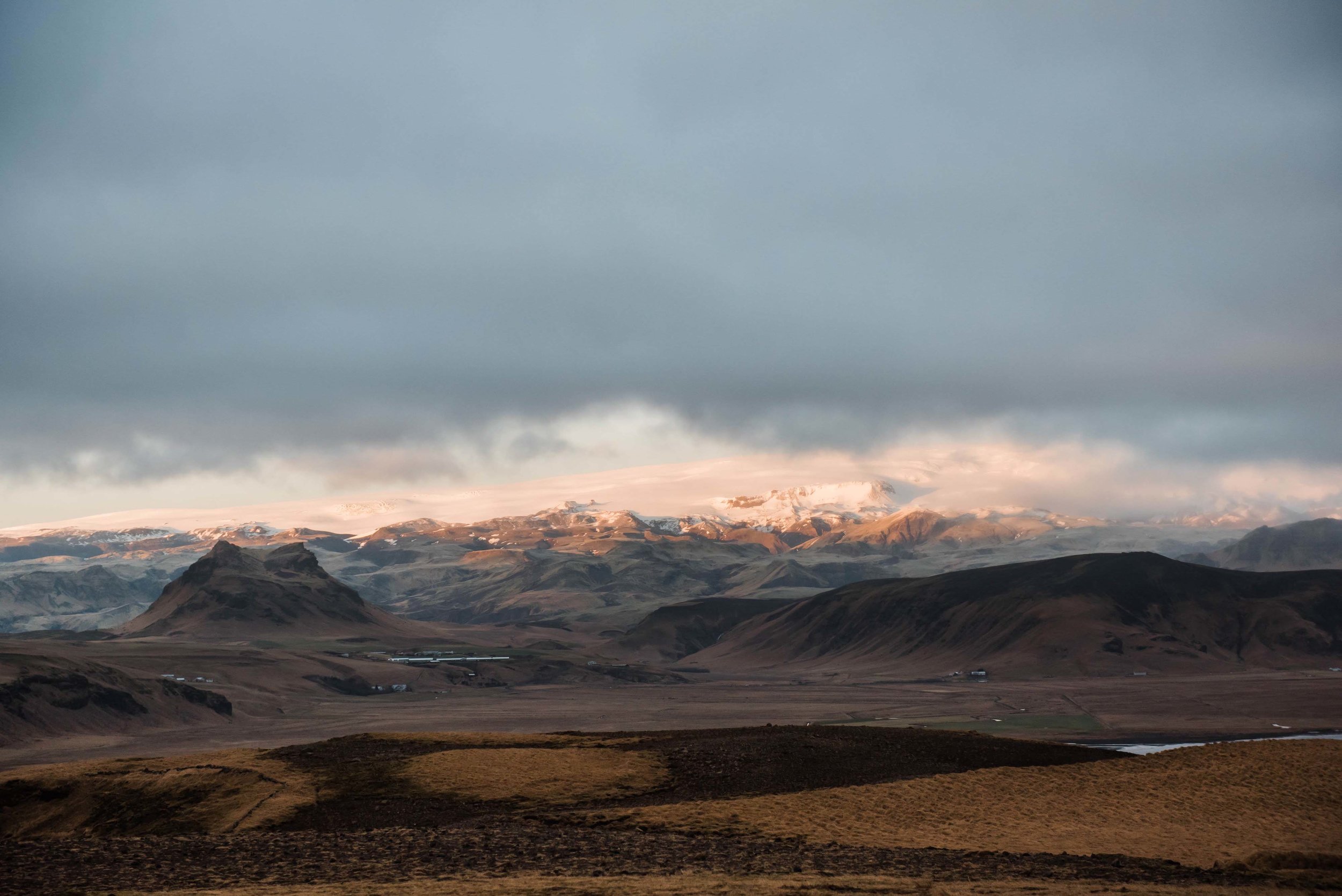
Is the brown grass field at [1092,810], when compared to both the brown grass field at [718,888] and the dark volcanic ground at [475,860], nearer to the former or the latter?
the dark volcanic ground at [475,860]

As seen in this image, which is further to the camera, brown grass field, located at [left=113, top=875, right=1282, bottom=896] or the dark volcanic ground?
the dark volcanic ground

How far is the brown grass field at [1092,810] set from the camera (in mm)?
50031

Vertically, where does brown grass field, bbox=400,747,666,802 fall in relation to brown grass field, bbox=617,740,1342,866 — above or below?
above

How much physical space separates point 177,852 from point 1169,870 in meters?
40.4

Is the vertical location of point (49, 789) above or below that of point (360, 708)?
above

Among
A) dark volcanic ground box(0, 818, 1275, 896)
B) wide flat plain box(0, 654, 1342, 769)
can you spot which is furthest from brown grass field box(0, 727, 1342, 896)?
wide flat plain box(0, 654, 1342, 769)

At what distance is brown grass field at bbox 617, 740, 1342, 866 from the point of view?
50.0m

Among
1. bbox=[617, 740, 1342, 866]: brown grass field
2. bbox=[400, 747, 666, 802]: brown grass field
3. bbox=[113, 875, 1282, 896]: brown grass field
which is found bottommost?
bbox=[617, 740, 1342, 866]: brown grass field

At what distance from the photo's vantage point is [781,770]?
65438 mm

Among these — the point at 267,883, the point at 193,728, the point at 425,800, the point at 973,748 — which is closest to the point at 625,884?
the point at 267,883

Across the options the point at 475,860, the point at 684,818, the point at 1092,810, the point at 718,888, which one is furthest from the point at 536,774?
the point at 1092,810

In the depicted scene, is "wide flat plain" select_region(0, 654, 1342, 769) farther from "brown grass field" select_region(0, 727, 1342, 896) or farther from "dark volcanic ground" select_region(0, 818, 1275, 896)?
"dark volcanic ground" select_region(0, 818, 1275, 896)

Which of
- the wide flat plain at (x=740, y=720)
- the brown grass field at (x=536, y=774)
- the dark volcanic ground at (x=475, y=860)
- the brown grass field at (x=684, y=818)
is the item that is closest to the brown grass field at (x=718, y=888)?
the brown grass field at (x=684, y=818)

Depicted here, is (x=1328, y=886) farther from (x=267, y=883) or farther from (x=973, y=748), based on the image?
(x=267, y=883)
